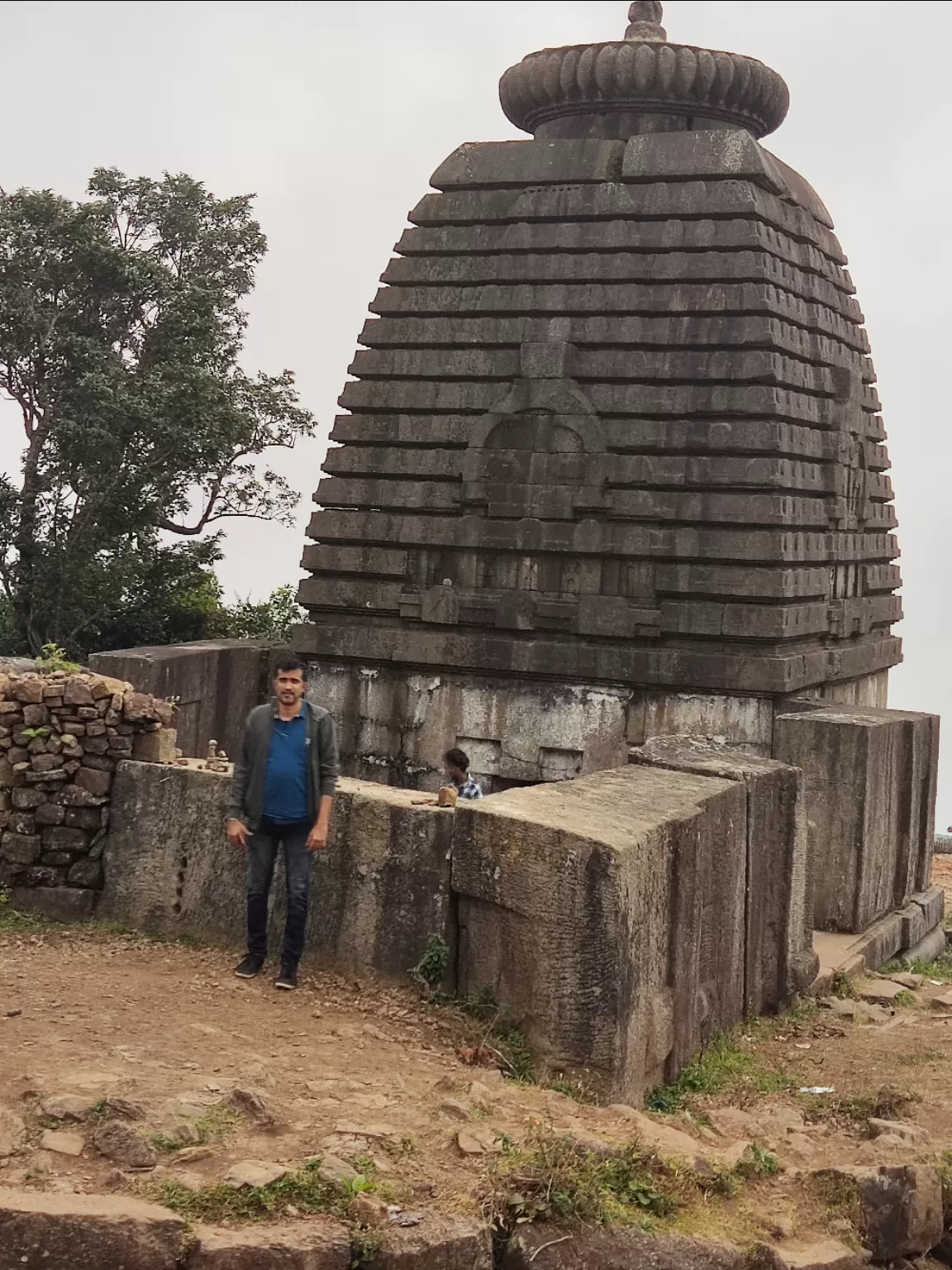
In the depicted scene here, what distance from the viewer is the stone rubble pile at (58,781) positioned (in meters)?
9.11

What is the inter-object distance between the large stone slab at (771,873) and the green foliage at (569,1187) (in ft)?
11.5

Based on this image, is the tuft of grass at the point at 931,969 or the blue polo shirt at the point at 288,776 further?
the tuft of grass at the point at 931,969

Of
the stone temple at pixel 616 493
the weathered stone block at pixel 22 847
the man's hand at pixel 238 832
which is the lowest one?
the weathered stone block at pixel 22 847

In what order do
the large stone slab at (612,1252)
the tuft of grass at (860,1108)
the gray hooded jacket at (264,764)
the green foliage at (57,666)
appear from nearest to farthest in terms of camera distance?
the large stone slab at (612,1252) < the tuft of grass at (860,1108) < the gray hooded jacket at (264,764) < the green foliage at (57,666)

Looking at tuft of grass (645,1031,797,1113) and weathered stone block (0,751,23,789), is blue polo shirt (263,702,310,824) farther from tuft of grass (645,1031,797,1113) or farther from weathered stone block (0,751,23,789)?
tuft of grass (645,1031,797,1113)

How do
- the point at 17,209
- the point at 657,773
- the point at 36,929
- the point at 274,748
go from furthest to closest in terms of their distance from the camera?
the point at 17,209 < the point at 657,773 < the point at 36,929 < the point at 274,748

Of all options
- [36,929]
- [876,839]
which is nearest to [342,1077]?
[36,929]

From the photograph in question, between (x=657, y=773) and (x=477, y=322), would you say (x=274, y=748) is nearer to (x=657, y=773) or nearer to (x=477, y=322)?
(x=657, y=773)

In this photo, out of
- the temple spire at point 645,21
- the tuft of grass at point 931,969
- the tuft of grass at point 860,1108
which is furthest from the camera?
the temple spire at point 645,21

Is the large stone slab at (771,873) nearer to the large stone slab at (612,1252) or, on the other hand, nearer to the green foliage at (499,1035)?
the green foliage at (499,1035)

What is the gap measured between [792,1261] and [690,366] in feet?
30.7

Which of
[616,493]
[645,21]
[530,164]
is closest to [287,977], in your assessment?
[616,493]

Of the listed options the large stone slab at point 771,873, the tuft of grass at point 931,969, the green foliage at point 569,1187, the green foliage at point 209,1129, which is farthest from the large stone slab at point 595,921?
the tuft of grass at point 931,969

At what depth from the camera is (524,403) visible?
14422 mm
